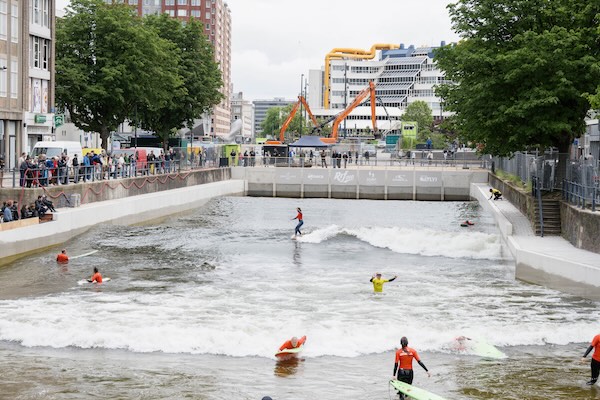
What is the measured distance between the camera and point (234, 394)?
1931 centimetres

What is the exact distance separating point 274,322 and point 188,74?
2606 inches

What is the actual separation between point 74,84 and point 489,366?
5193 cm

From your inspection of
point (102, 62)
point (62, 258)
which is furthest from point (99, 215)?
point (102, 62)

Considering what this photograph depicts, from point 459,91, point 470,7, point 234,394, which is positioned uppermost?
point 470,7

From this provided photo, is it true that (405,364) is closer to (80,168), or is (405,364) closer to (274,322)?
(274,322)

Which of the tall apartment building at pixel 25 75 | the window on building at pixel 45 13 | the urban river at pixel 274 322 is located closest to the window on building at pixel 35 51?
the tall apartment building at pixel 25 75

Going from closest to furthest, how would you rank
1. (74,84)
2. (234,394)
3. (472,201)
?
(234,394) → (74,84) → (472,201)

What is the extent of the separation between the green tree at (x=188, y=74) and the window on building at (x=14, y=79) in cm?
3083

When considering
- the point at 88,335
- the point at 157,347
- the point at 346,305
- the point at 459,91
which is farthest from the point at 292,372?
the point at 459,91

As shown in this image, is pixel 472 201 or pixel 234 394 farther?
pixel 472 201

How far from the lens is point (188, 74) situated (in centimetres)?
8944

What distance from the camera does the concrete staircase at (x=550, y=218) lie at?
3978cm

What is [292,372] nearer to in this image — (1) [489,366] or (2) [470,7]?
(1) [489,366]

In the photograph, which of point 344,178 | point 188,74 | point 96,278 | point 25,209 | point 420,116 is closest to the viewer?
point 96,278
